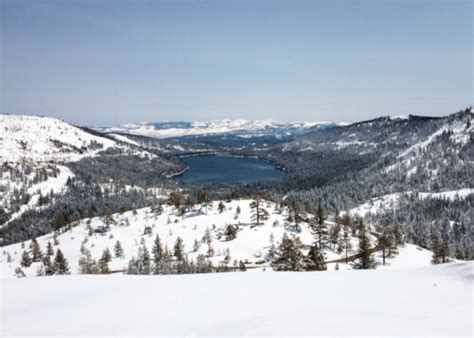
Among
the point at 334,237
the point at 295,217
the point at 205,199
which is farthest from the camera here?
the point at 205,199

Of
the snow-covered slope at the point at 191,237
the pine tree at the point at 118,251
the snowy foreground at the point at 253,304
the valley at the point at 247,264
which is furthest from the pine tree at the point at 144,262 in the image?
the snowy foreground at the point at 253,304

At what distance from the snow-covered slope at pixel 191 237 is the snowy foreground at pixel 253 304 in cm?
4511

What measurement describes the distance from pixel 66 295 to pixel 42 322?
13.4ft

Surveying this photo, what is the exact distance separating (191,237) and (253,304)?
6717 centimetres

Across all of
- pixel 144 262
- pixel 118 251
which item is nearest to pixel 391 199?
pixel 144 262

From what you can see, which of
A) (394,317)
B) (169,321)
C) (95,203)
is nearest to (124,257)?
(169,321)

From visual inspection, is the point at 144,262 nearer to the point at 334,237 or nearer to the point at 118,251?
the point at 118,251

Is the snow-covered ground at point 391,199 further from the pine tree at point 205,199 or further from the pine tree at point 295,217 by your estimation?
the pine tree at point 205,199

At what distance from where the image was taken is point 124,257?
69.8 meters

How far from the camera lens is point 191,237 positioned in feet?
253

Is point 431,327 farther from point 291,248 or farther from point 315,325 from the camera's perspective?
point 291,248

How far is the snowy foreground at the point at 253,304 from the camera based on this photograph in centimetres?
996

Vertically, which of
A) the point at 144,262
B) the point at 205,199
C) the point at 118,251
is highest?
the point at 205,199

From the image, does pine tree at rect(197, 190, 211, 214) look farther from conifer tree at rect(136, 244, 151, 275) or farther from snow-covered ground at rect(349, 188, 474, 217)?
snow-covered ground at rect(349, 188, 474, 217)
